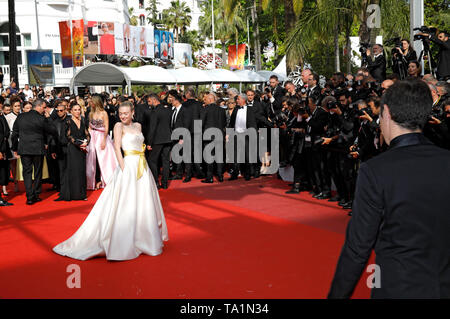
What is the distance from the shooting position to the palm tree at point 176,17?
89.2m

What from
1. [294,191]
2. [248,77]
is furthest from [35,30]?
[294,191]

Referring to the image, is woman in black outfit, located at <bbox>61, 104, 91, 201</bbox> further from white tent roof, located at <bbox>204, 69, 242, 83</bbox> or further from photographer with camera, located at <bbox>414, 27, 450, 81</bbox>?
white tent roof, located at <bbox>204, 69, 242, 83</bbox>

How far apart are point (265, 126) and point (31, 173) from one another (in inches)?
221

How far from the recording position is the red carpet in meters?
5.64

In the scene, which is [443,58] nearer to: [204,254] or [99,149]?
[204,254]

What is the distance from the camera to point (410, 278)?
2422mm

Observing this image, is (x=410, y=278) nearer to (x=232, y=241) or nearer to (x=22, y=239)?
(x=232, y=241)

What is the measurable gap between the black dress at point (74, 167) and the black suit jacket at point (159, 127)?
5.45 ft

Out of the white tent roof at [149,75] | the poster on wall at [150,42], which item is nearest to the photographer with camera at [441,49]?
the white tent roof at [149,75]

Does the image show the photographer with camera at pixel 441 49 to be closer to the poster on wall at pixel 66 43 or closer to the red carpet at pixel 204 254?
the red carpet at pixel 204 254

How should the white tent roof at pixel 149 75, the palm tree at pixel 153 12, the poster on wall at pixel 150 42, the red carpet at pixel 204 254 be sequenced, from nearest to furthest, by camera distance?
1. the red carpet at pixel 204 254
2. the white tent roof at pixel 149 75
3. the poster on wall at pixel 150 42
4. the palm tree at pixel 153 12

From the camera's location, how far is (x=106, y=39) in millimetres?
33312

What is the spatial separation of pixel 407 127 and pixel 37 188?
389 inches
